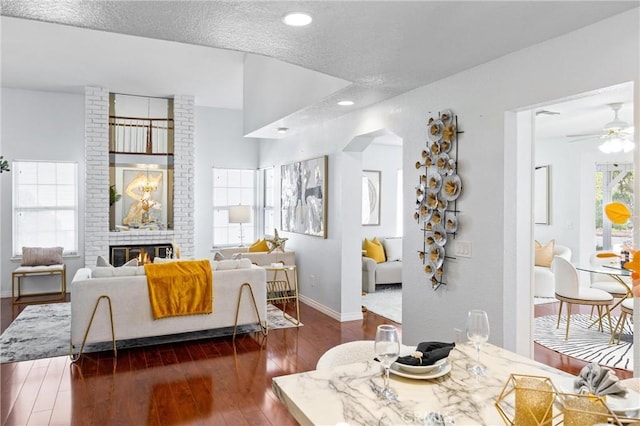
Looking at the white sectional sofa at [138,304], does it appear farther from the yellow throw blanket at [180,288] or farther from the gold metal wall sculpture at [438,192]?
the gold metal wall sculpture at [438,192]

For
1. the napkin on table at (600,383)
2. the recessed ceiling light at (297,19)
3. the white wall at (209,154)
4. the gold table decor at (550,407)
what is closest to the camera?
the gold table decor at (550,407)

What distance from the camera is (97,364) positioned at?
3965mm

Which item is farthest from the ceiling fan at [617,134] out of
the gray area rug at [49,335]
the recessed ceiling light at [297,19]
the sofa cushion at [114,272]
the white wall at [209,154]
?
the white wall at [209,154]

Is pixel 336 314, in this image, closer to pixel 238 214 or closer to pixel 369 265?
pixel 369 265

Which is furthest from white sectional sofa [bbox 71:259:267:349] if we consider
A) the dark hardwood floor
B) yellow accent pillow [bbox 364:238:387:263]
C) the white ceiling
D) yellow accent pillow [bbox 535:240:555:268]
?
yellow accent pillow [bbox 535:240:555:268]

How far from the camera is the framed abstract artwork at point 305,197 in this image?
5945 millimetres

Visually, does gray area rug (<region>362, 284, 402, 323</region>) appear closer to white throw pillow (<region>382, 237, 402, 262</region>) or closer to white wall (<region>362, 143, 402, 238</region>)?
white throw pillow (<region>382, 237, 402, 262</region>)

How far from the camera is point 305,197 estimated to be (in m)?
6.42

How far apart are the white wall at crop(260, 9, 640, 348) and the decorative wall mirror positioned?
411 centimetres

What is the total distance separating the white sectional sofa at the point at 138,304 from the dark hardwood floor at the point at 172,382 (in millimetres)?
210

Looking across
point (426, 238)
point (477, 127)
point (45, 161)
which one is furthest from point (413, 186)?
point (45, 161)

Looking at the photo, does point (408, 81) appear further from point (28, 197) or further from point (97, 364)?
point (28, 197)

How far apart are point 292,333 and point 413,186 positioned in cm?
215

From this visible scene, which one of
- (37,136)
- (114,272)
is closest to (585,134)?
(114,272)
